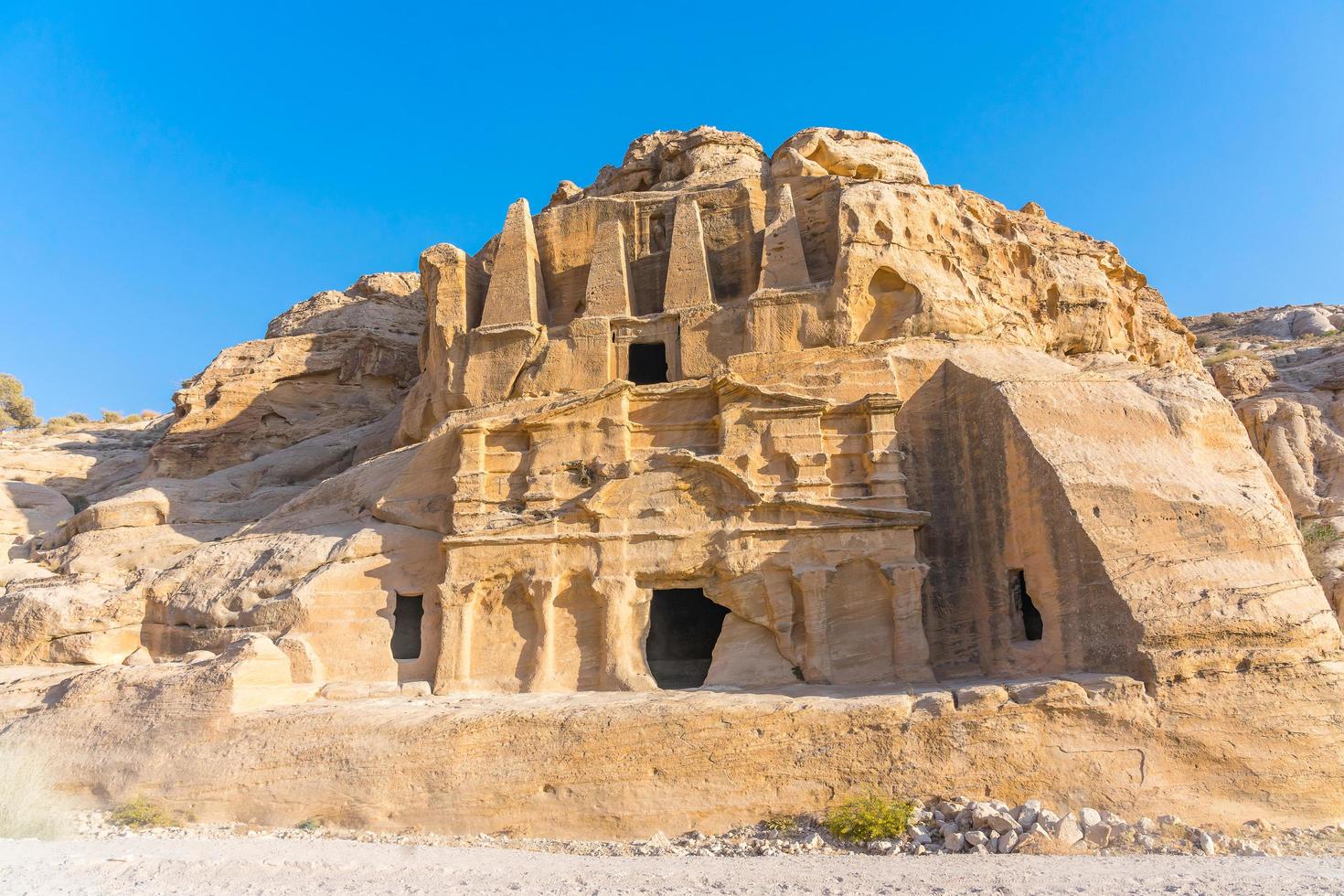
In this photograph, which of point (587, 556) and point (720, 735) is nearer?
point (720, 735)

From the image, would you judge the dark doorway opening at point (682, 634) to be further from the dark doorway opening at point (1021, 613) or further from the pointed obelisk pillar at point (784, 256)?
the pointed obelisk pillar at point (784, 256)

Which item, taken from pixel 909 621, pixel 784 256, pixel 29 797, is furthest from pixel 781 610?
pixel 29 797

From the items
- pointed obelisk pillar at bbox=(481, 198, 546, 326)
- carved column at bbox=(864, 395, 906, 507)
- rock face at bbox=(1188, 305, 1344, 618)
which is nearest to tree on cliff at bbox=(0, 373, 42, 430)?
pointed obelisk pillar at bbox=(481, 198, 546, 326)

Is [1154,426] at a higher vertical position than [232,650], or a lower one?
higher

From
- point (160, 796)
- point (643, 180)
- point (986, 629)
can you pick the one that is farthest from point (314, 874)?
point (643, 180)

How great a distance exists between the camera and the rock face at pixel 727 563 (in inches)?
456

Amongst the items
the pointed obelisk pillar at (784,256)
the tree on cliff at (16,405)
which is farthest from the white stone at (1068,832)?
the tree on cliff at (16,405)

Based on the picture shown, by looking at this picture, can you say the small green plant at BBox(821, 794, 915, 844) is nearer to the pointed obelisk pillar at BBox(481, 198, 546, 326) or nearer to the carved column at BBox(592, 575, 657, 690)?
the carved column at BBox(592, 575, 657, 690)

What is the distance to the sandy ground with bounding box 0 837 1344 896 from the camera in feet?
29.2

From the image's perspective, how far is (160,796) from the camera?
Result: 12867 millimetres

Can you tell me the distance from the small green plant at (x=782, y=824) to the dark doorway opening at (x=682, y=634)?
7.45 meters

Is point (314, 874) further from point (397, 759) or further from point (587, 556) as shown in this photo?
point (587, 556)

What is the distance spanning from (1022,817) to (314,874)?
25.6ft

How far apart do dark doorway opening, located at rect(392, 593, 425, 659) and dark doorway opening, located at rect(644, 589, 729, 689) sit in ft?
15.0
